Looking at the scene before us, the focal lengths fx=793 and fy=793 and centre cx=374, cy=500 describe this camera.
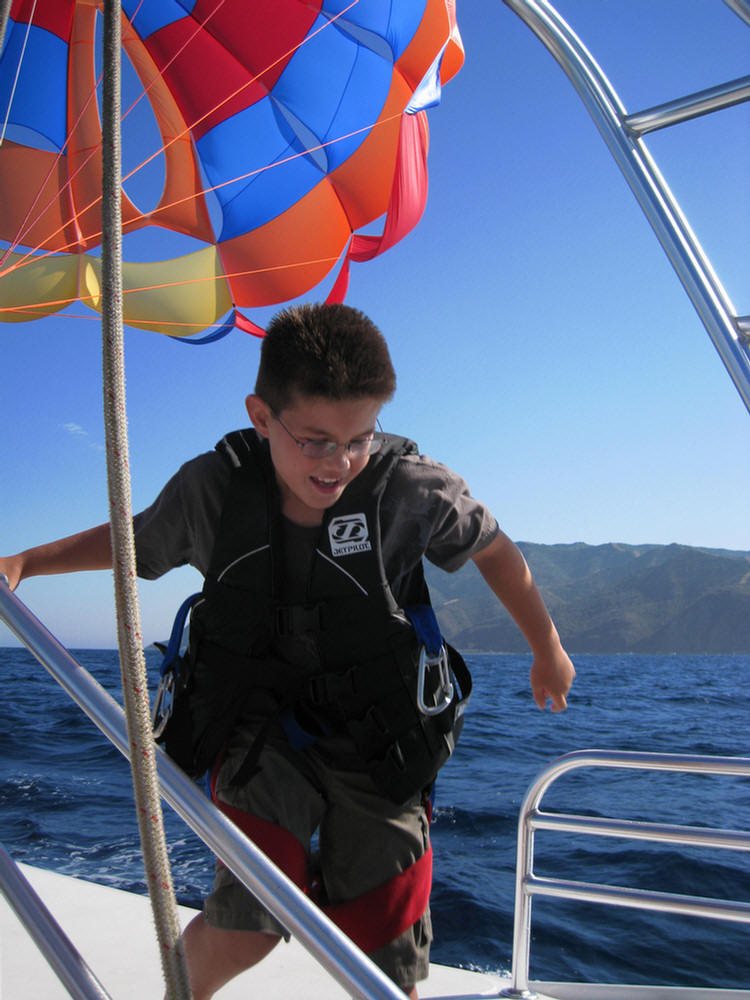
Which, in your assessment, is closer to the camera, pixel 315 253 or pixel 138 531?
pixel 138 531

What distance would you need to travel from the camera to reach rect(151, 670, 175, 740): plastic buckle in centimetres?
148

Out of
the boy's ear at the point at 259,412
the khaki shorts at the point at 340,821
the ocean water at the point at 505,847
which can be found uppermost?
the boy's ear at the point at 259,412

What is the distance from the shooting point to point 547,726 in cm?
1416

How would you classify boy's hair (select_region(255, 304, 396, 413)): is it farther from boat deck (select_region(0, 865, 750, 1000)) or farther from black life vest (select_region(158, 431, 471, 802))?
boat deck (select_region(0, 865, 750, 1000))

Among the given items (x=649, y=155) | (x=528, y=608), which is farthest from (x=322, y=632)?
(x=649, y=155)

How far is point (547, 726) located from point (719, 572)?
135194mm

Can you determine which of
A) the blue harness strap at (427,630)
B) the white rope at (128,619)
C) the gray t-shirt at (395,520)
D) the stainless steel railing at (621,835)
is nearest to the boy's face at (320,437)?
the gray t-shirt at (395,520)

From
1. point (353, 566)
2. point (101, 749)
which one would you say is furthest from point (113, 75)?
point (101, 749)

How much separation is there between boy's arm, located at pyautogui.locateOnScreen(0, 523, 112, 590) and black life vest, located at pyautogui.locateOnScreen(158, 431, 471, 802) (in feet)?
0.70

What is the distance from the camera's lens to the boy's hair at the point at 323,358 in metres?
1.46

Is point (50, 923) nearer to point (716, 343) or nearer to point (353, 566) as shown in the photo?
point (353, 566)

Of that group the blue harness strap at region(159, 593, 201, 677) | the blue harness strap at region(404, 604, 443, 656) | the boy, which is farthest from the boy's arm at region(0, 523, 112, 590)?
the blue harness strap at region(404, 604, 443, 656)

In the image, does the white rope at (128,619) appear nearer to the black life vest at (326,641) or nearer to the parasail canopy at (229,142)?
the black life vest at (326,641)

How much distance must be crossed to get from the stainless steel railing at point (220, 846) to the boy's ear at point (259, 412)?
0.66 m
